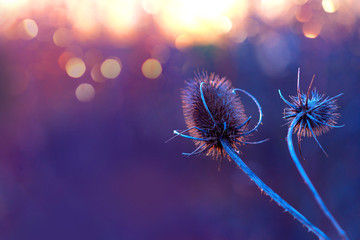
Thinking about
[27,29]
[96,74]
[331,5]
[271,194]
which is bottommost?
[271,194]

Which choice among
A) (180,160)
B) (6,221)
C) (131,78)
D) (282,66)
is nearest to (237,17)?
(282,66)

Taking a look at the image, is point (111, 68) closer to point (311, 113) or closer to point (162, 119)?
point (162, 119)

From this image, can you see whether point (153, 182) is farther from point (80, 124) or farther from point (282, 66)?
point (282, 66)

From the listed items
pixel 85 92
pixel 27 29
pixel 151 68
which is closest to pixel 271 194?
pixel 151 68

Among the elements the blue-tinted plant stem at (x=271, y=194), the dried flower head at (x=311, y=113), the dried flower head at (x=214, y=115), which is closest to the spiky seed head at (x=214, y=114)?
the dried flower head at (x=214, y=115)

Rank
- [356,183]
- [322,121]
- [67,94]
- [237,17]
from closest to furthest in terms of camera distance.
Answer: [322,121] < [356,183] < [237,17] < [67,94]

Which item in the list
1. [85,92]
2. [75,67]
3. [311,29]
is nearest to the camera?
[311,29]
